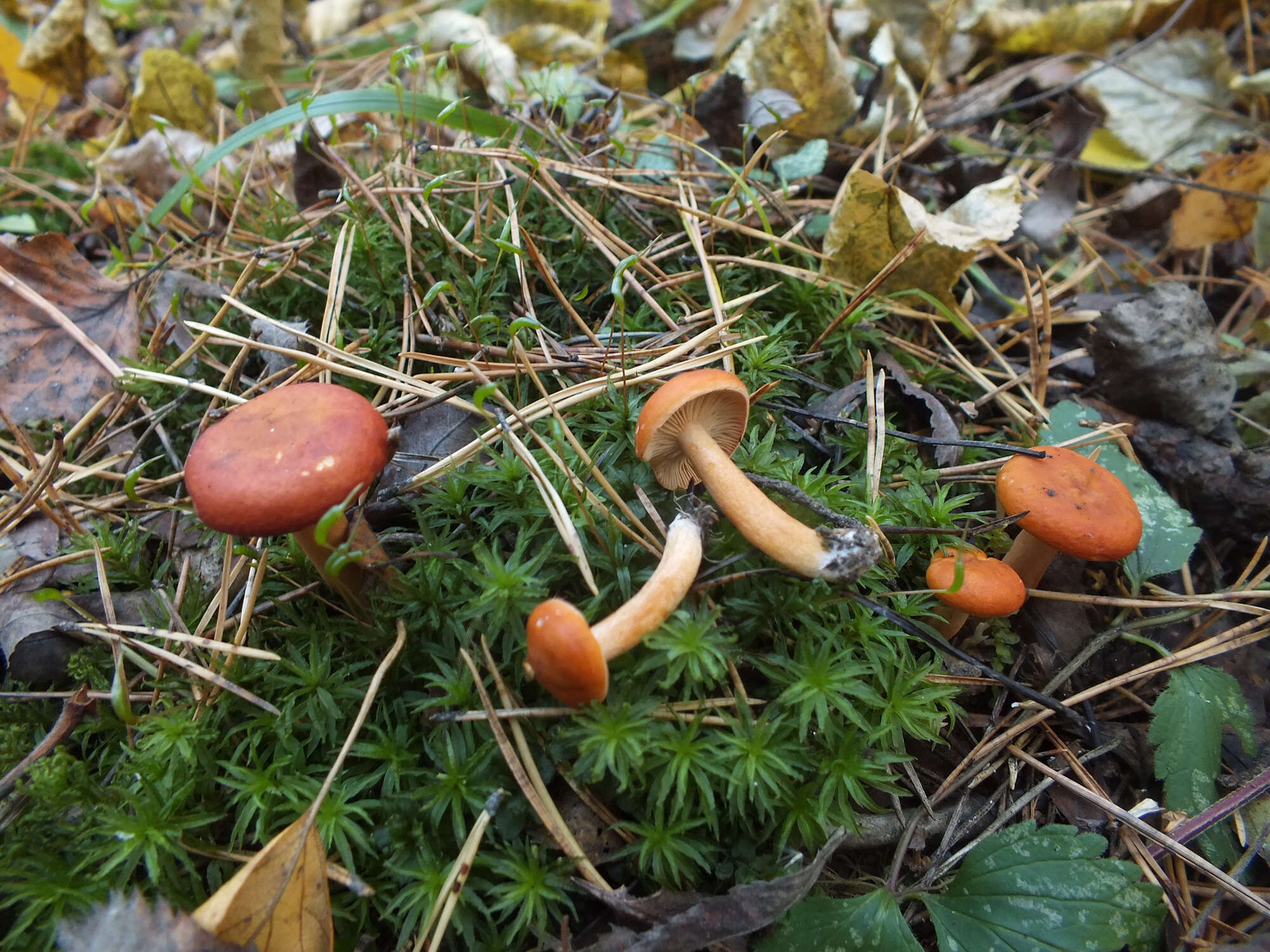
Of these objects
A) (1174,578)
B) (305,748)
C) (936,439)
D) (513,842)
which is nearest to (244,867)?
(305,748)

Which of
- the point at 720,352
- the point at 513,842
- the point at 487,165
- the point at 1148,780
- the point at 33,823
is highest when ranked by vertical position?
the point at 487,165

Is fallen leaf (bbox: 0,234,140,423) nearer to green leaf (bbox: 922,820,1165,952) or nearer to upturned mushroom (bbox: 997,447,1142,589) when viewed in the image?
upturned mushroom (bbox: 997,447,1142,589)

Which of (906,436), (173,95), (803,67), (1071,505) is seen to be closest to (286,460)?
(906,436)

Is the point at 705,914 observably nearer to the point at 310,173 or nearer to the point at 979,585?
the point at 979,585

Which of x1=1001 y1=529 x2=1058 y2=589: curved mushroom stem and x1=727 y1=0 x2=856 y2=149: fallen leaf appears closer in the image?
x1=1001 y1=529 x2=1058 y2=589: curved mushroom stem

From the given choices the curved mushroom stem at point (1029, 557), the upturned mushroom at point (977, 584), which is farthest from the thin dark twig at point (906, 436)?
the upturned mushroom at point (977, 584)

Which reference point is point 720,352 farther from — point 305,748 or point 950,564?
point 305,748

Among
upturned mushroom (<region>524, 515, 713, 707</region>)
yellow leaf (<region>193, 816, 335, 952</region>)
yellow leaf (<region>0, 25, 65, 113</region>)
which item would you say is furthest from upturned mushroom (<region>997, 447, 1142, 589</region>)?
yellow leaf (<region>0, 25, 65, 113</region>)
